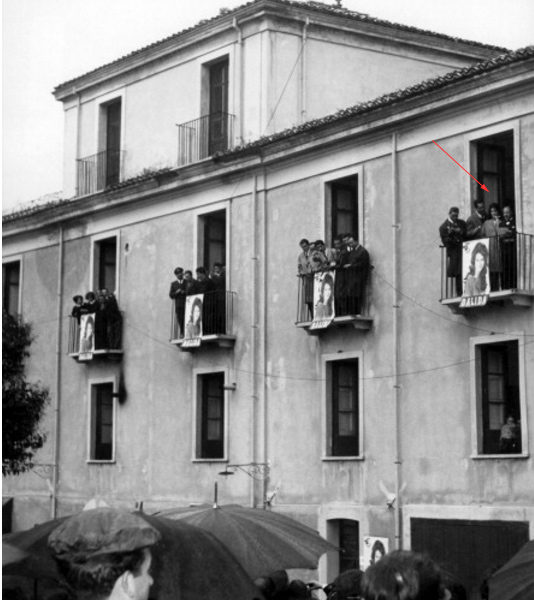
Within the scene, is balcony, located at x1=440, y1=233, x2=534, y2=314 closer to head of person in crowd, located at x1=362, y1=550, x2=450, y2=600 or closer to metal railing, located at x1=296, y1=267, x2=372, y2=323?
metal railing, located at x1=296, y1=267, x2=372, y2=323

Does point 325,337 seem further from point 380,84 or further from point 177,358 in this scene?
point 380,84

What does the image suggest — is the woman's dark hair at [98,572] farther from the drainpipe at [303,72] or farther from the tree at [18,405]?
the drainpipe at [303,72]

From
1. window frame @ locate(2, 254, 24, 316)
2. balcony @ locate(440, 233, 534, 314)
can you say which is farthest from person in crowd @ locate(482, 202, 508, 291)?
window frame @ locate(2, 254, 24, 316)

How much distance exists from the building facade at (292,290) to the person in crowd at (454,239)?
250mm

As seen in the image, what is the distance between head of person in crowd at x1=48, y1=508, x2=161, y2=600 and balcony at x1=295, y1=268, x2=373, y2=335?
58.7 ft

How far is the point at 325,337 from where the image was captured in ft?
77.8

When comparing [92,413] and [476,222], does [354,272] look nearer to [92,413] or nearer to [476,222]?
[476,222]

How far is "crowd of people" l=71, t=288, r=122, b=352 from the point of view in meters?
28.4

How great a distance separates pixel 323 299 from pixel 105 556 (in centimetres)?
1855

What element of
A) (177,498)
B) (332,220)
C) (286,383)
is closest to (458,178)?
(332,220)

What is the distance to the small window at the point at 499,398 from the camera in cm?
2044

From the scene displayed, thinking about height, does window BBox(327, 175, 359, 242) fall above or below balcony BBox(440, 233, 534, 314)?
above

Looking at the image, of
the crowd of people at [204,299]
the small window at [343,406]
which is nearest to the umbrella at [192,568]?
the small window at [343,406]

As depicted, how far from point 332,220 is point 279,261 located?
1444 millimetres
